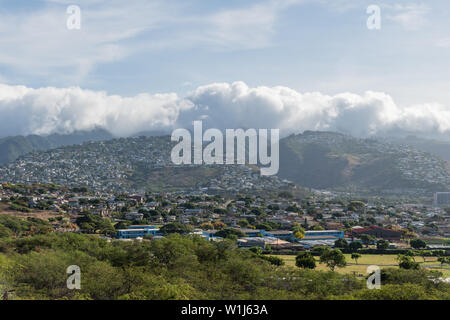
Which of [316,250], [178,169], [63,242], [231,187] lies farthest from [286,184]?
[63,242]

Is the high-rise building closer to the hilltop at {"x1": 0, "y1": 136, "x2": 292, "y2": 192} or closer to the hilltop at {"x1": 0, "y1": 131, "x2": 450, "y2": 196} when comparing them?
the hilltop at {"x1": 0, "y1": 131, "x2": 450, "y2": 196}

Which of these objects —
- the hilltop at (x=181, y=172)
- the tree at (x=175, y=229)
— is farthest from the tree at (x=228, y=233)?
the hilltop at (x=181, y=172)

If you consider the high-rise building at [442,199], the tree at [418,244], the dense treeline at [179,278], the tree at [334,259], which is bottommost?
the high-rise building at [442,199]

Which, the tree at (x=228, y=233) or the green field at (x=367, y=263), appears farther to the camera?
the tree at (x=228, y=233)

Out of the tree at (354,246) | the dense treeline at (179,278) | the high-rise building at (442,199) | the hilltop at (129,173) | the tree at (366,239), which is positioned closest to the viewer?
the dense treeline at (179,278)

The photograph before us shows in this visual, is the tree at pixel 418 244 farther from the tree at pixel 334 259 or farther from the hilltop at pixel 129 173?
the hilltop at pixel 129 173

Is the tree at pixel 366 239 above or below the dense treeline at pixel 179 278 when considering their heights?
below

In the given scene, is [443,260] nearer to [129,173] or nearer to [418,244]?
[418,244]

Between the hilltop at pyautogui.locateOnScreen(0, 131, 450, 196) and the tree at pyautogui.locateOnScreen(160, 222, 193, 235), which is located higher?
the hilltop at pyautogui.locateOnScreen(0, 131, 450, 196)

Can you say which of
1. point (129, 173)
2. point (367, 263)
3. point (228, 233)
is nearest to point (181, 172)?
point (129, 173)

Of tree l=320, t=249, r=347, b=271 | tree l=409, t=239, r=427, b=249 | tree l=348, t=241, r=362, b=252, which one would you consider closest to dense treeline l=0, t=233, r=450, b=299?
tree l=320, t=249, r=347, b=271
